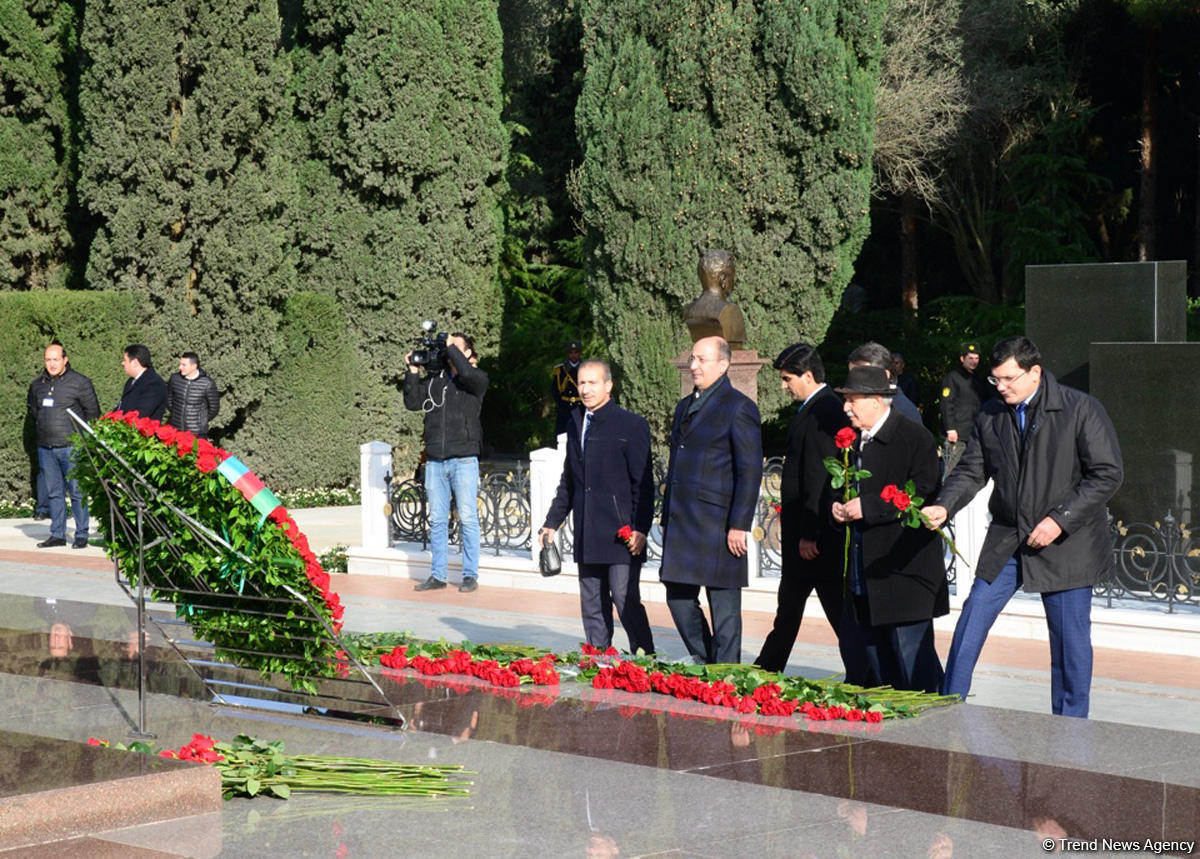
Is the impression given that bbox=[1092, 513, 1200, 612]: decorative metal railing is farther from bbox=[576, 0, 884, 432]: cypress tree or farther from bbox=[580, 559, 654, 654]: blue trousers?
bbox=[576, 0, 884, 432]: cypress tree

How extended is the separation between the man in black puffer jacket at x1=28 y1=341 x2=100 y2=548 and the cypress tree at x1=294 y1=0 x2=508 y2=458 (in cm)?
687

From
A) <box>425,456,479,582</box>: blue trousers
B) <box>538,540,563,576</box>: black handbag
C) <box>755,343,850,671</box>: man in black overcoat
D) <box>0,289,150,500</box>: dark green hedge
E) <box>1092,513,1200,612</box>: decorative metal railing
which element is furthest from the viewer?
<box>0,289,150,500</box>: dark green hedge

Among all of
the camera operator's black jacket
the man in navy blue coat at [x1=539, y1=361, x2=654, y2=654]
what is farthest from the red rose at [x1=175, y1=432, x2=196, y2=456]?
the camera operator's black jacket

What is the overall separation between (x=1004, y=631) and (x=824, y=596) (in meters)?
3.23

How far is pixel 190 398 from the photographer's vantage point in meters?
14.7

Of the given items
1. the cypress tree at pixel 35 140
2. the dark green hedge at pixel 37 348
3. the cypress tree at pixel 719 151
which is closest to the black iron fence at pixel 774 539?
the cypress tree at pixel 719 151

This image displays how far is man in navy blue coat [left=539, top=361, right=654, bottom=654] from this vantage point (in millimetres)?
7824

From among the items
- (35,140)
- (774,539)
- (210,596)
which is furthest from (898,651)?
(35,140)

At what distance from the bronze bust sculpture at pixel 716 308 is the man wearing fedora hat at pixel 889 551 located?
6884 mm

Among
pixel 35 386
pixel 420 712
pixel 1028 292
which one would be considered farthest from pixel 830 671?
pixel 35 386

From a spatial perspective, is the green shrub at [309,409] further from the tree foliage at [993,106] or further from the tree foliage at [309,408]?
the tree foliage at [993,106]

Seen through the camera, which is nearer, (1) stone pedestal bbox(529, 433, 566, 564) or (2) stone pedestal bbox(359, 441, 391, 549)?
(1) stone pedestal bbox(529, 433, 566, 564)

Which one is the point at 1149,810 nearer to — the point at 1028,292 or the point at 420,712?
the point at 420,712

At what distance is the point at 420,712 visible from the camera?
6129mm
